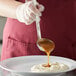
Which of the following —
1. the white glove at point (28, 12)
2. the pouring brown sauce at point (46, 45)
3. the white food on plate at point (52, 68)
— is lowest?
the white food on plate at point (52, 68)

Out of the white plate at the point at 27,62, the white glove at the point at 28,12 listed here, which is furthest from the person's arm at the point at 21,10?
the white plate at the point at 27,62

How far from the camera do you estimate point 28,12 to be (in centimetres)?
100

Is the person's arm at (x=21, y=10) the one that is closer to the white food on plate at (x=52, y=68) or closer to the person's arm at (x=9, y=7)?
the person's arm at (x=9, y=7)

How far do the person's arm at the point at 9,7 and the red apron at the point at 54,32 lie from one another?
0.21 ft

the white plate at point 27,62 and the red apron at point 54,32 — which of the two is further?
the red apron at point 54,32

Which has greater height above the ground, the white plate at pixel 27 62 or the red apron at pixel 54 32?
the red apron at pixel 54 32

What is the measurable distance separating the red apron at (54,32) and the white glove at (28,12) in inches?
3.6

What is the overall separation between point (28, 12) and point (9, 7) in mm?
171

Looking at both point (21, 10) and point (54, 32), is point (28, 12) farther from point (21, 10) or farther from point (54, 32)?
point (54, 32)

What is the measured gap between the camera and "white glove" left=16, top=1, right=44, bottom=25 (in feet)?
3.22

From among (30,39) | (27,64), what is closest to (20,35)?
(30,39)

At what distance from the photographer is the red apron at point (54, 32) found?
1.10m

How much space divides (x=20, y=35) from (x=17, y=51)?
0.25 ft

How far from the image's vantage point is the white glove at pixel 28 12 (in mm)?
982
